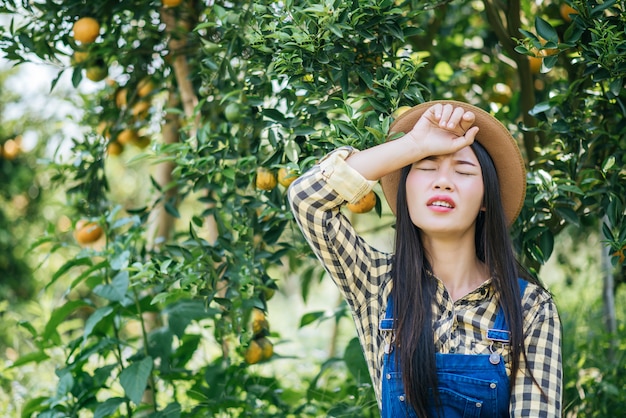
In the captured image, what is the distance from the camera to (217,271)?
6.81ft

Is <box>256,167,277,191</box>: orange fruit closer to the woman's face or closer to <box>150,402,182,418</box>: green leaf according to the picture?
the woman's face

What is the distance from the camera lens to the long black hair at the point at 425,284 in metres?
1.52

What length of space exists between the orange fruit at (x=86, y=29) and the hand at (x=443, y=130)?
3.73ft

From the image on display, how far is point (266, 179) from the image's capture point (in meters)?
2.01

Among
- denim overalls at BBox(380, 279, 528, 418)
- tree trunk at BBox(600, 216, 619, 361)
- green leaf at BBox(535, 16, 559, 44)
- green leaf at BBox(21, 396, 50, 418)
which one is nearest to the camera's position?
denim overalls at BBox(380, 279, 528, 418)

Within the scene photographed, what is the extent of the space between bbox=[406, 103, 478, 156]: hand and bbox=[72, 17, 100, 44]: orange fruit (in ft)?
3.73

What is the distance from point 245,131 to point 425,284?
0.75 metres

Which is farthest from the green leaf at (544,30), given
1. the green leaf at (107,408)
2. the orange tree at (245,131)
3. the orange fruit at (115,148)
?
the orange fruit at (115,148)

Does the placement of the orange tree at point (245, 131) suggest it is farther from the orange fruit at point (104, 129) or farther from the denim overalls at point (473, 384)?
the denim overalls at point (473, 384)

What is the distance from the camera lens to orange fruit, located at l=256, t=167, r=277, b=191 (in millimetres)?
2014

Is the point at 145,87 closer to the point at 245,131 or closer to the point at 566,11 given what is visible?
the point at 245,131

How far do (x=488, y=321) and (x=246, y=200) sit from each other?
0.85 metres

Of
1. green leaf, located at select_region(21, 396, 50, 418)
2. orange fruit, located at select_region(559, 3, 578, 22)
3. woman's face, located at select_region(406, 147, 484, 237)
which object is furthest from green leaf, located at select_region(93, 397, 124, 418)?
orange fruit, located at select_region(559, 3, 578, 22)

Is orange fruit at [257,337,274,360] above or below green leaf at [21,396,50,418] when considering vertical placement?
above
